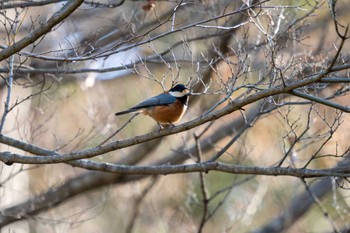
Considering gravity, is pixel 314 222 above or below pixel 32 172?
below

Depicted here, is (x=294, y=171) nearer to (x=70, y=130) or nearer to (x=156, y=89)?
(x=156, y=89)

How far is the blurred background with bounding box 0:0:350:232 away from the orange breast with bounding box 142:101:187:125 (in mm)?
321

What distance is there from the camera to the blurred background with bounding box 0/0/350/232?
6.45 metres

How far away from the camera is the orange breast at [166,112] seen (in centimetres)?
593

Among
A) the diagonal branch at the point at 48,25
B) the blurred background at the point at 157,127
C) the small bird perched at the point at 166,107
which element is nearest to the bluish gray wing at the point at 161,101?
the small bird perched at the point at 166,107

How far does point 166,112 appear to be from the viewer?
5926 mm

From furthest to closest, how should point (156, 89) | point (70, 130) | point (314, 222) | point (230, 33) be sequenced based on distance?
point (314, 222) < point (70, 130) < point (156, 89) < point (230, 33)

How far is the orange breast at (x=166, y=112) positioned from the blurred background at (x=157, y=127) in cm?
32

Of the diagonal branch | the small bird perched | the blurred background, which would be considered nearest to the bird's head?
the small bird perched

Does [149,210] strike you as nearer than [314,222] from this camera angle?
Yes

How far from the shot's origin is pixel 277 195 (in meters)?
9.79

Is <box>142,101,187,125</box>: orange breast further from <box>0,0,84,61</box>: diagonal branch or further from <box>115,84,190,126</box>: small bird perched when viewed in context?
<box>0,0,84,61</box>: diagonal branch

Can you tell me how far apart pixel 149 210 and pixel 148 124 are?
83.7 inches

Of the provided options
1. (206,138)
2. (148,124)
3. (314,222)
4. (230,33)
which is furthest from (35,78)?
(314,222)
